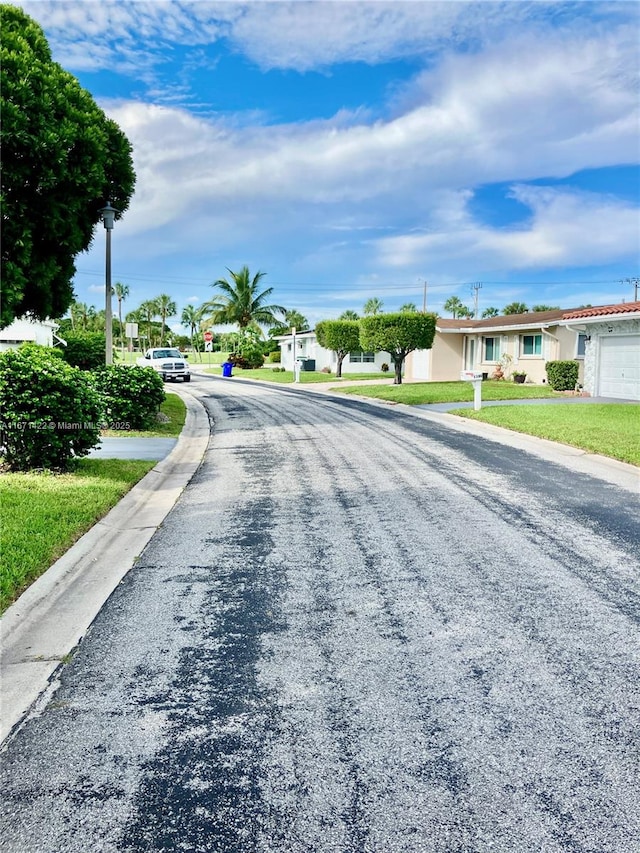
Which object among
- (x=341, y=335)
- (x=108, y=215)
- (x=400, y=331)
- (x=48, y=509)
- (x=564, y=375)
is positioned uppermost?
(x=108, y=215)

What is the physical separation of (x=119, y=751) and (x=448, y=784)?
4.68ft

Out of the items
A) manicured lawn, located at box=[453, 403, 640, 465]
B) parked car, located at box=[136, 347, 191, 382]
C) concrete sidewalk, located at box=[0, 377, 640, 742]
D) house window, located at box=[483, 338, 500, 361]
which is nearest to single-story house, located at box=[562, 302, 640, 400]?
manicured lawn, located at box=[453, 403, 640, 465]

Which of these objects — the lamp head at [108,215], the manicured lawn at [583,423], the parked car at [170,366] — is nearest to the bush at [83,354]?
the lamp head at [108,215]

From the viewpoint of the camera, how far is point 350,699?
129 inches

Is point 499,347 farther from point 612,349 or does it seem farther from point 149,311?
point 149,311

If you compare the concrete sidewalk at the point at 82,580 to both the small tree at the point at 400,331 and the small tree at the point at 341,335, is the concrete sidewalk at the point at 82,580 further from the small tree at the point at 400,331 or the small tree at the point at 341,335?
the small tree at the point at 341,335

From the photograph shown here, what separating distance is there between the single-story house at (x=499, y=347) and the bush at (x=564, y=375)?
77.8 inches

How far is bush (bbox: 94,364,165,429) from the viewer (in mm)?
12703

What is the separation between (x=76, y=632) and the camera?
413cm

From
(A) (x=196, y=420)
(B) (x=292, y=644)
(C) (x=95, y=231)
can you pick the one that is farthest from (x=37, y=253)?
(B) (x=292, y=644)

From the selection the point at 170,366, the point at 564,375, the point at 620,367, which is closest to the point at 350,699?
the point at 620,367

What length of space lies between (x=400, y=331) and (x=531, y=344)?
22.2ft

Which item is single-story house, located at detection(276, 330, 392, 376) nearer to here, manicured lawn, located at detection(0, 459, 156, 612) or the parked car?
the parked car

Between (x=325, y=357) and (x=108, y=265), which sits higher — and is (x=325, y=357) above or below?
below
